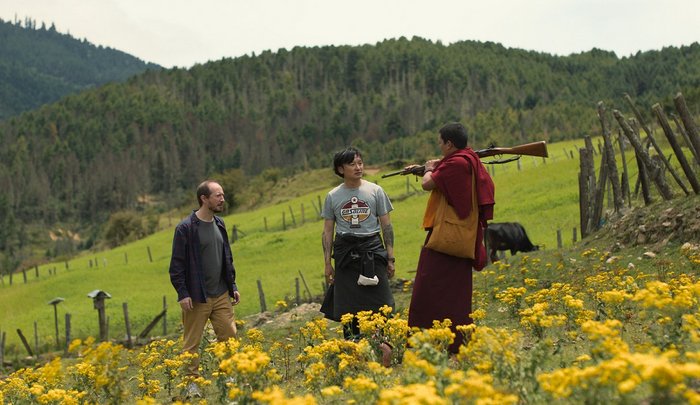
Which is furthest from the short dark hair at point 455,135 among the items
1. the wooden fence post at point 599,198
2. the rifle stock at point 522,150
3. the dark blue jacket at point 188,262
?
→ the wooden fence post at point 599,198

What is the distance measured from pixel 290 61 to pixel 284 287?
179m

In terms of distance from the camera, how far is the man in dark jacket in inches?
278

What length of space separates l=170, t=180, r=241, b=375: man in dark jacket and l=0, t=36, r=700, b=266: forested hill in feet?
367

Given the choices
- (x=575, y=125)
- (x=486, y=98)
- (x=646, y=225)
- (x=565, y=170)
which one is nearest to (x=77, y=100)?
(x=486, y=98)

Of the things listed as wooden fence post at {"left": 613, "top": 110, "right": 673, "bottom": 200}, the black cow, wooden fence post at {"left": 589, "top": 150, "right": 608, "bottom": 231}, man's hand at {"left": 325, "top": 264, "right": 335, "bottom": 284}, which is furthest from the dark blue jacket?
the black cow

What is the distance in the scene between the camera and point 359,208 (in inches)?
286

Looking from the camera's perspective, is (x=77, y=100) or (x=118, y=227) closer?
(x=118, y=227)

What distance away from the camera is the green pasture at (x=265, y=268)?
88.7 feet

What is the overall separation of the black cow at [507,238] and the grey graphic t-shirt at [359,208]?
1353 cm

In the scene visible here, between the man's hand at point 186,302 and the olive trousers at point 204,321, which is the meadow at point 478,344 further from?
the man's hand at point 186,302

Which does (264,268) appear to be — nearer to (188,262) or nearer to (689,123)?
(689,123)

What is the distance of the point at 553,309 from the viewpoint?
28.9ft

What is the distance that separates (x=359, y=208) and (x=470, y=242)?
1356mm

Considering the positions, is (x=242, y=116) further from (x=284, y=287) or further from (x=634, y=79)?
(x=284, y=287)
